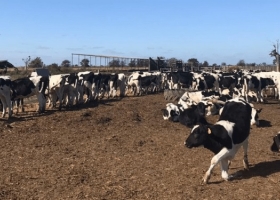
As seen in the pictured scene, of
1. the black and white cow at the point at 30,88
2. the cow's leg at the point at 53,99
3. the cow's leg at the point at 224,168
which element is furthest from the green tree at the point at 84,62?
the cow's leg at the point at 224,168

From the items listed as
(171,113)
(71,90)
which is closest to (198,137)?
(171,113)

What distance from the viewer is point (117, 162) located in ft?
35.8

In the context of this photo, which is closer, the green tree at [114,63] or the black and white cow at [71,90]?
the black and white cow at [71,90]

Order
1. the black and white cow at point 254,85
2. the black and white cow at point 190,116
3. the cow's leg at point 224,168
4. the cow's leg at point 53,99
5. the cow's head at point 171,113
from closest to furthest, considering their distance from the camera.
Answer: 1. the cow's leg at point 224,168
2. the black and white cow at point 190,116
3. the cow's head at point 171,113
4. the cow's leg at point 53,99
5. the black and white cow at point 254,85

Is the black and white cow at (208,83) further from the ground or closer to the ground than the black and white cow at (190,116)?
further from the ground

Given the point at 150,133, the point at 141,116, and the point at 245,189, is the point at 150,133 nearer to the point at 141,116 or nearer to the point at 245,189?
the point at 141,116

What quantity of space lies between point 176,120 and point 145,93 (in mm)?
16980

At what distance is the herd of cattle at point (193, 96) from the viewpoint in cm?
962

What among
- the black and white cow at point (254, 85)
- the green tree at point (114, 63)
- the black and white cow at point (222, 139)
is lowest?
the black and white cow at point (222, 139)

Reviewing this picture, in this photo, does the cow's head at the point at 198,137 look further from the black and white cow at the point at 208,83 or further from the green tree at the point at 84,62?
the green tree at the point at 84,62

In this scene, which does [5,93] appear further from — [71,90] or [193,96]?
[193,96]

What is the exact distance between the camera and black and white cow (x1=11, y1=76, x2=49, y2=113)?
66.9 ft

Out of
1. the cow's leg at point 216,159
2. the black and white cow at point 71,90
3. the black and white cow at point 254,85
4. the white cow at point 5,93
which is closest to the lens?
the cow's leg at point 216,159

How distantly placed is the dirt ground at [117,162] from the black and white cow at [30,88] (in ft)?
9.93
